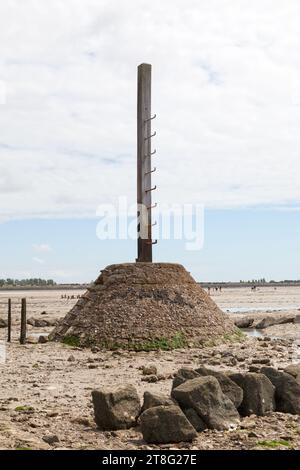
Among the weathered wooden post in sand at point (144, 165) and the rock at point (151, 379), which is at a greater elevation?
the weathered wooden post in sand at point (144, 165)

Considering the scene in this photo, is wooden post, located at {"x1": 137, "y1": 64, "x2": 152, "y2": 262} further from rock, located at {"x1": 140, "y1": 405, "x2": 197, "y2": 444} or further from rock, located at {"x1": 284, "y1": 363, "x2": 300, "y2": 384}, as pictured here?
rock, located at {"x1": 140, "y1": 405, "x2": 197, "y2": 444}

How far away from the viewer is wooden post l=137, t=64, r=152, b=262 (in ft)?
66.3

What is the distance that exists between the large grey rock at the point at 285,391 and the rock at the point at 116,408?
255cm

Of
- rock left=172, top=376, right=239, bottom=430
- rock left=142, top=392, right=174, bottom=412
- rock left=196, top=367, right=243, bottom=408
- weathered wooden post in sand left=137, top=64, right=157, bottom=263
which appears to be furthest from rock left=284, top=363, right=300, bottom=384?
weathered wooden post in sand left=137, top=64, right=157, bottom=263

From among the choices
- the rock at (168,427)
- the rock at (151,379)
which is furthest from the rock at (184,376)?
the rock at (151,379)

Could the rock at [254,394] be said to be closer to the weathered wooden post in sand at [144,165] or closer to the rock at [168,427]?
the rock at [168,427]

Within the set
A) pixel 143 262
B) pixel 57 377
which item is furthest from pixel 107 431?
pixel 143 262

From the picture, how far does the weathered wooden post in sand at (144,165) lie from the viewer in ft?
66.3

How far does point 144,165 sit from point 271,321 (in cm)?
1216

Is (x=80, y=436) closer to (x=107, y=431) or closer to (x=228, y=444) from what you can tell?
(x=107, y=431)

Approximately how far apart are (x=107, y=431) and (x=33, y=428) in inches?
44.2

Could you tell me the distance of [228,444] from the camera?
335 inches

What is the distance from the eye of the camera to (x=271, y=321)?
29.1m

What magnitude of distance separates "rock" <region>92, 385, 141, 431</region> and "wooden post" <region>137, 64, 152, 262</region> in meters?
10.8
